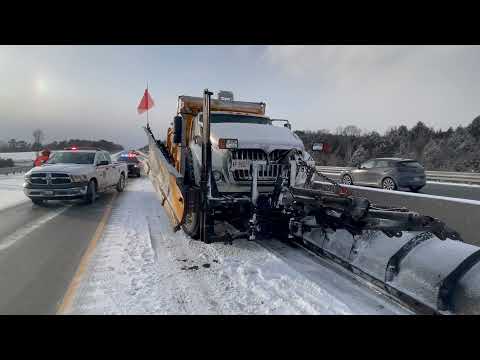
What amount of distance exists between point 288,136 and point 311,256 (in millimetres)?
2374

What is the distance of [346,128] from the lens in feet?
146

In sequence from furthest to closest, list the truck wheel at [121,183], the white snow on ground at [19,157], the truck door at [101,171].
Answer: the white snow on ground at [19,157] → the truck wheel at [121,183] → the truck door at [101,171]

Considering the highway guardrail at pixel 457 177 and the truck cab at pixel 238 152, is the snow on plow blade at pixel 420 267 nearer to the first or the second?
the truck cab at pixel 238 152

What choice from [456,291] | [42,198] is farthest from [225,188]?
[42,198]

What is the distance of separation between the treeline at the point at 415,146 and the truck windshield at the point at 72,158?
20404 millimetres

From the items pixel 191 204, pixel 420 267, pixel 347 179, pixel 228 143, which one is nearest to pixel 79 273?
pixel 191 204

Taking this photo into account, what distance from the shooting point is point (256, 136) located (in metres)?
5.34

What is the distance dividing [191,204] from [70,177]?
5530 millimetres

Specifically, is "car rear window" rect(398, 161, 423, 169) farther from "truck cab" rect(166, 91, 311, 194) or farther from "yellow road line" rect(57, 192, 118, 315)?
"yellow road line" rect(57, 192, 118, 315)

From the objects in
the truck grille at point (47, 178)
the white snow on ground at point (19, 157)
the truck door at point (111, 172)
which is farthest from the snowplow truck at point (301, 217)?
the white snow on ground at point (19, 157)

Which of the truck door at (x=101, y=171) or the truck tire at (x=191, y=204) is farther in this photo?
the truck door at (x=101, y=171)

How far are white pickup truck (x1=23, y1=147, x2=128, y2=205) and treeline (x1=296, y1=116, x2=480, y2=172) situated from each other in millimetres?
20222

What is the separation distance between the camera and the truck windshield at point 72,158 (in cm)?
976

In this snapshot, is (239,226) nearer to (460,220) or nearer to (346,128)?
(460,220)
